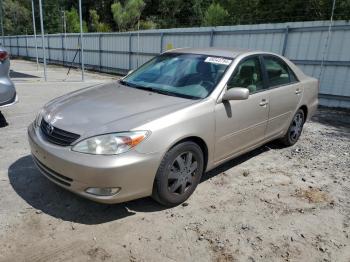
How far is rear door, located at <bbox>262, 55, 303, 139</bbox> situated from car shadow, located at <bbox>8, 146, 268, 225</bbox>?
2187 millimetres

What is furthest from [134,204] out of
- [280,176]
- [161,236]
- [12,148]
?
[12,148]

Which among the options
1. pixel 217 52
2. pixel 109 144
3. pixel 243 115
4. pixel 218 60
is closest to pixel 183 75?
pixel 218 60

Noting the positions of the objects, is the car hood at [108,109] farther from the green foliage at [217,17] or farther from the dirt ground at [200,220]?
the green foliage at [217,17]

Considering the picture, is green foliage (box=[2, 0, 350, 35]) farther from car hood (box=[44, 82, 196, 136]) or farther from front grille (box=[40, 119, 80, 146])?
front grille (box=[40, 119, 80, 146])

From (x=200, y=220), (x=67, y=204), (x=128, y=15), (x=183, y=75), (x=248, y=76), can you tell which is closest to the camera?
(x=200, y=220)

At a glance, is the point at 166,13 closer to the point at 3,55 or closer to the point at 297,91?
the point at 3,55

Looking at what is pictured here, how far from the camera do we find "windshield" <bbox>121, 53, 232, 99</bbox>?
374cm

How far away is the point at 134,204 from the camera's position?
135 inches


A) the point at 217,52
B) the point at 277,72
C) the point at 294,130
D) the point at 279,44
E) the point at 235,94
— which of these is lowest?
the point at 294,130

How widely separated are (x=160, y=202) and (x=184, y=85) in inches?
54.1

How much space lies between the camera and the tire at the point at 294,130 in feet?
17.5

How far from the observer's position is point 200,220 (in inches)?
127

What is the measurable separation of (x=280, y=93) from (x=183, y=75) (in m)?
1.58

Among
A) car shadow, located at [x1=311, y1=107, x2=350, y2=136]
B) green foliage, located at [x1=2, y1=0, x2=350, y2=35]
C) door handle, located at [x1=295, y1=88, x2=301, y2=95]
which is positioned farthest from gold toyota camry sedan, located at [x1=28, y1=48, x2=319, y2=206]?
green foliage, located at [x1=2, y1=0, x2=350, y2=35]
